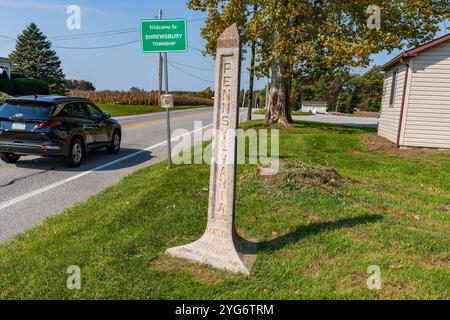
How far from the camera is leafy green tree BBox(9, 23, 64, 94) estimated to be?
49125 millimetres

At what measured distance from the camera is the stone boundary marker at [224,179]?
12.1ft

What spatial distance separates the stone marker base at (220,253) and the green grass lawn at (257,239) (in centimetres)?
10

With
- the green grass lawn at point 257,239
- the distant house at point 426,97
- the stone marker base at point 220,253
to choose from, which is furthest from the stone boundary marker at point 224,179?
the distant house at point 426,97

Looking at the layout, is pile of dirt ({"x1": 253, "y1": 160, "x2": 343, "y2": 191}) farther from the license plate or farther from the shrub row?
the shrub row

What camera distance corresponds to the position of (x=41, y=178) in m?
7.55

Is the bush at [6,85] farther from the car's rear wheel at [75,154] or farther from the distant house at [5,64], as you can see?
the car's rear wheel at [75,154]

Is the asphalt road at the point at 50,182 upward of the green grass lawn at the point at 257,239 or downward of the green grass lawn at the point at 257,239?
downward

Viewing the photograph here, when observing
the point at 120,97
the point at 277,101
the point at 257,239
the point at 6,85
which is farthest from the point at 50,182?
the point at 120,97

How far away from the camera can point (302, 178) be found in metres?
6.53

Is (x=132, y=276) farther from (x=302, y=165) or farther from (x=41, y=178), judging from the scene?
→ (x=41, y=178)

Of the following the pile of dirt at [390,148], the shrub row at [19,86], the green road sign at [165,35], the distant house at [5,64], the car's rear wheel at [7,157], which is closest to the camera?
the green road sign at [165,35]

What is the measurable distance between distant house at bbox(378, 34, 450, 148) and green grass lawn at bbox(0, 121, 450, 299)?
19.1ft

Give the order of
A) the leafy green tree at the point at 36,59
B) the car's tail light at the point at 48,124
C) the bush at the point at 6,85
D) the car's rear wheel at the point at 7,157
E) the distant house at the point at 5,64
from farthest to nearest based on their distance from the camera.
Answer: the leafy green tree at the point at 36,59 → the distant house at the point at 5,64 → the bush at the point at 6,85 → the car's rear wheel at the point at 7,157 → the car's tail light at the point at 48,124
